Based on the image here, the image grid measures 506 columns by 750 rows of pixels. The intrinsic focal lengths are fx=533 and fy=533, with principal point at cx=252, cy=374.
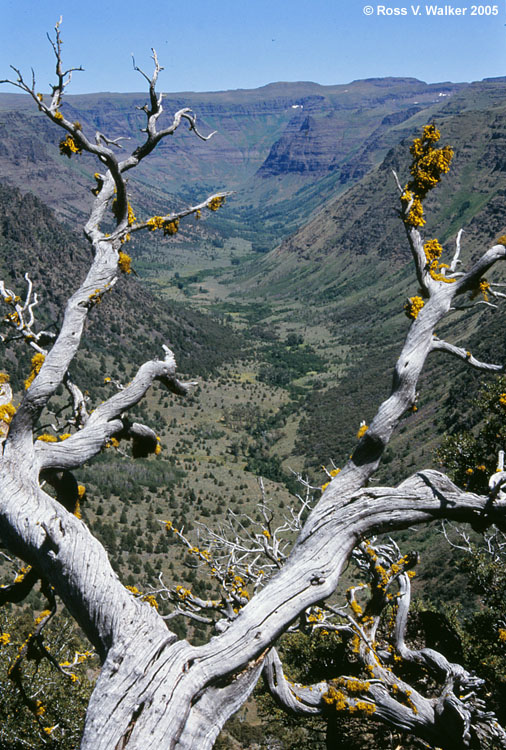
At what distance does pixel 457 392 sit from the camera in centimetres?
5162

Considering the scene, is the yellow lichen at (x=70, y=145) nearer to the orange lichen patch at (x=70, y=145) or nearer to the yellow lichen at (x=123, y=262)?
the orange lichen patch at (x=70, y=145)

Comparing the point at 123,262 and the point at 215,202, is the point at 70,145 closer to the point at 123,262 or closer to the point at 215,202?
the point at 123,262

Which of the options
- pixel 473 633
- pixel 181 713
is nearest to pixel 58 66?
pixel 181 713

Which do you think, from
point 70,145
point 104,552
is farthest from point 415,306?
point 70,145

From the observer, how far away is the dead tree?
368 centimetres

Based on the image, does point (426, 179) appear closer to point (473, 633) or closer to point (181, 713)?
point (181, 713)

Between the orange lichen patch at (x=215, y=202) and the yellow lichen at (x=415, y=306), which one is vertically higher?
the orange lichen patch at (x=215, y=202)

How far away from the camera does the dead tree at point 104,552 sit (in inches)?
145

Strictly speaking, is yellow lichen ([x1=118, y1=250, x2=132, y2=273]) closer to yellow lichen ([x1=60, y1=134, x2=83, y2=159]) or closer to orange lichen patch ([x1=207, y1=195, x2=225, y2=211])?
yellow lichen ([x1=60, y1=134, x2=83, y2=159])

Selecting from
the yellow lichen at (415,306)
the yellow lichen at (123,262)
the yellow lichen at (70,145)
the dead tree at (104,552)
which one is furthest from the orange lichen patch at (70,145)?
the yellow lichen at (415,306)

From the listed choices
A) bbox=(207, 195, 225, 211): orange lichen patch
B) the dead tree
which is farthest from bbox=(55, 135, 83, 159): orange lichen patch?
bbox=(207, 195, 225, 211): orange lichen patch

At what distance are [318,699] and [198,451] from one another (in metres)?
50.8

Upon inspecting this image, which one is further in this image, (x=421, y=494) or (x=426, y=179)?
(x=426, y=179)

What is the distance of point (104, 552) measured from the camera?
4.26m
